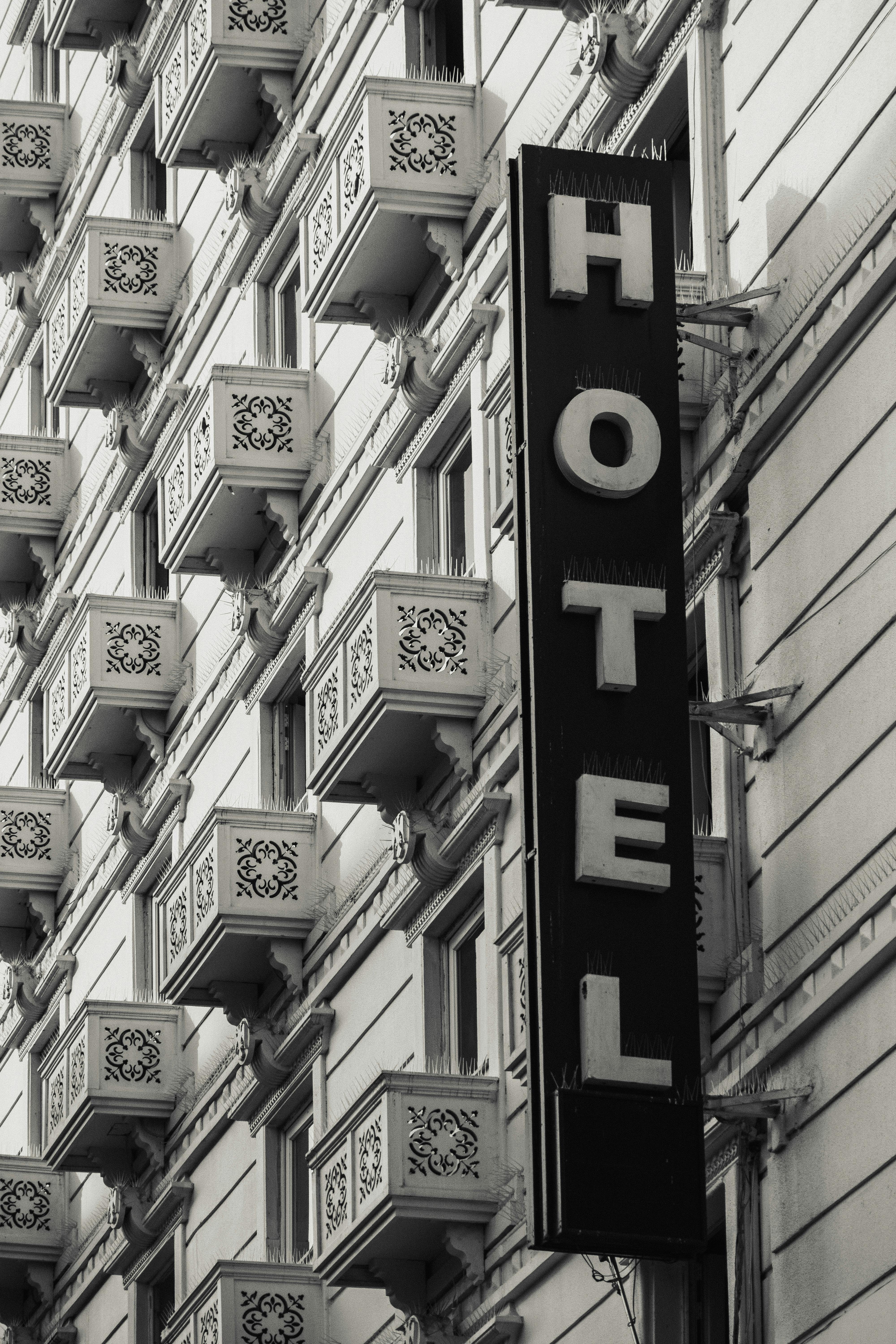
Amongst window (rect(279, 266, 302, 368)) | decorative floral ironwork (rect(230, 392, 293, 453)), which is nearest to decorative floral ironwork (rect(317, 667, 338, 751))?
decorative floral ironwork (rect(230, 392, 293, 453))

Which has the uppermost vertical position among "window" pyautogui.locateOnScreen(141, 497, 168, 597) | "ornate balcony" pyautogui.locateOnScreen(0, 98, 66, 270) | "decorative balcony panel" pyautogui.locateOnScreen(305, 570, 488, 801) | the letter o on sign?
"ornate balcony" pyautogui.locateOnScreen(0, 98, 66, 270)

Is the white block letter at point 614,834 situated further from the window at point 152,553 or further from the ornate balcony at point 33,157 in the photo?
the ornate balcony at point 33,157

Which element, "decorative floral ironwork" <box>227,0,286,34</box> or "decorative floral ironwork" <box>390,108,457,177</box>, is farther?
"decorative floral ironwork" <box>227,0,286,34</box>

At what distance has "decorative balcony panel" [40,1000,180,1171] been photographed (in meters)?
34.5

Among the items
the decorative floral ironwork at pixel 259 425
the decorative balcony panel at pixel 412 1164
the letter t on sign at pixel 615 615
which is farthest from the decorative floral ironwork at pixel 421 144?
the decorative balcony panel at pixel 412 1164

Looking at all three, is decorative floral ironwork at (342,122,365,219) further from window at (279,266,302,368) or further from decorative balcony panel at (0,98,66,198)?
decorative balcony panel at (0,98,66,198)

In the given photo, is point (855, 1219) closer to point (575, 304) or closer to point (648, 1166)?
point (648, 1166)

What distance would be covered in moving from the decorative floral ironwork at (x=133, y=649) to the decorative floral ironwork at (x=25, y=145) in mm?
10971

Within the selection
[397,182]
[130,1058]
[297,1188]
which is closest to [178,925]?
[297,1188]

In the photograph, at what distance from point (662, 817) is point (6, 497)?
2366 centimetres

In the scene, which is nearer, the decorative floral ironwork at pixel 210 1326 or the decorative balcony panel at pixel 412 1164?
the decorative balcony panel at pixel 412 1164

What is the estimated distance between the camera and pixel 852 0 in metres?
21.6

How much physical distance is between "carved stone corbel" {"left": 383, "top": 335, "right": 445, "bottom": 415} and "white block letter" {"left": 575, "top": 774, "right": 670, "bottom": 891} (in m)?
8.56

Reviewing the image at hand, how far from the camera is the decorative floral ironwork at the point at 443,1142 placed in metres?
24.9
